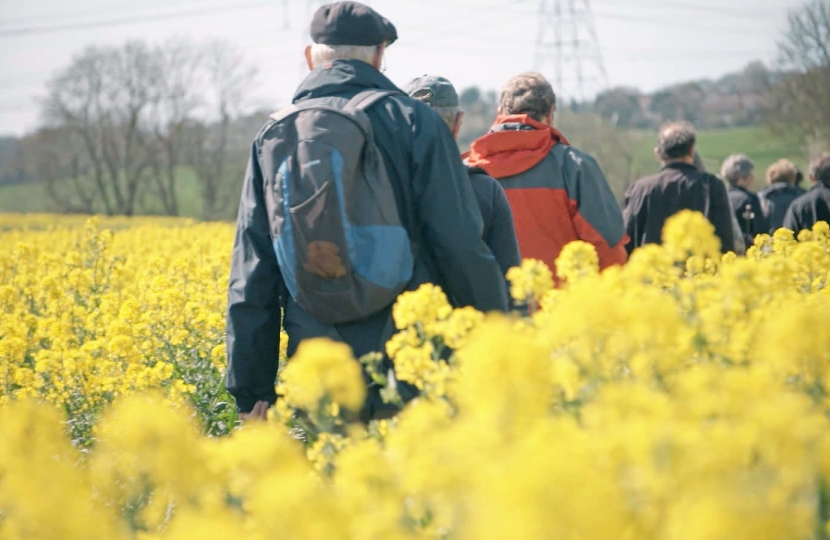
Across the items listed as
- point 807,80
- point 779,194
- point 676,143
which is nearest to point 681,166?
point 676,143

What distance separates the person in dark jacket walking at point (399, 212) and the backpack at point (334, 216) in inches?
3.2

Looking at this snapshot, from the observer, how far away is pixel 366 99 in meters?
3.17

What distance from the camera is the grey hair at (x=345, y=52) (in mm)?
3283

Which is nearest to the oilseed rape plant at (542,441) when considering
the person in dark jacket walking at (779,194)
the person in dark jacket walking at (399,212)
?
the person in dark jacket walking at (399,212)

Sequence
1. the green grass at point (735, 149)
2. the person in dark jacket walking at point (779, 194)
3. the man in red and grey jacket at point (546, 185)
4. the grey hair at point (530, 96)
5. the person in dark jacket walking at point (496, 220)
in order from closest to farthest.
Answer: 1. the person in dark jacket walking at point (496, 220)
2. the man in red and grey jacket at point (546, 185)
3. the grey hair at point (530, 96)
4. the person in dark jacket walking at point (779, 194)
5. the green grass at point (735, 149)

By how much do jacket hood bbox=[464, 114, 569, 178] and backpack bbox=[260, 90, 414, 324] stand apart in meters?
1.46

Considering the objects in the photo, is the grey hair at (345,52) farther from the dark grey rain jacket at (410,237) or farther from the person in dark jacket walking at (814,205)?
the person in dark jacket walking at (814,205)

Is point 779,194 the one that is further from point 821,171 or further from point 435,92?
point 435,92

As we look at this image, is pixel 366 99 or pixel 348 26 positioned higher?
pixel 348 26

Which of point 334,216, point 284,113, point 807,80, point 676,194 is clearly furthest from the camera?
point 807,80

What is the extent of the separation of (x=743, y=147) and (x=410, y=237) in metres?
28.1

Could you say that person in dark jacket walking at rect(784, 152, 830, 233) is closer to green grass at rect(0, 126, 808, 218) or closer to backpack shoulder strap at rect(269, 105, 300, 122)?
backpack shoulder strap at rect(269, 105, 300, 122)

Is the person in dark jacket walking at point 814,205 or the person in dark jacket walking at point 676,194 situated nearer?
the person in dark jacket walking at point 676,194

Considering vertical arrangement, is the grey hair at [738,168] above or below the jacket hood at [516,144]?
below
